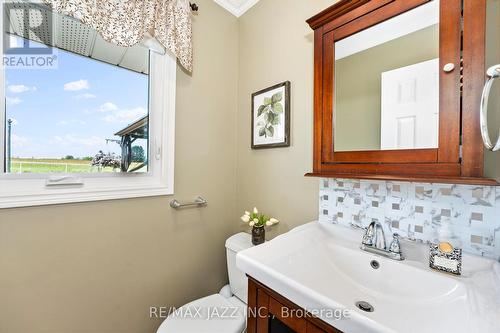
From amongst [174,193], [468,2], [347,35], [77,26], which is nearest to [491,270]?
[468,2]

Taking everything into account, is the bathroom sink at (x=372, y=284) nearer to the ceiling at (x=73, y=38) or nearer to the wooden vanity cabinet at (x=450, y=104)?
the wooden vanity cabinet at (x=450, y=104)

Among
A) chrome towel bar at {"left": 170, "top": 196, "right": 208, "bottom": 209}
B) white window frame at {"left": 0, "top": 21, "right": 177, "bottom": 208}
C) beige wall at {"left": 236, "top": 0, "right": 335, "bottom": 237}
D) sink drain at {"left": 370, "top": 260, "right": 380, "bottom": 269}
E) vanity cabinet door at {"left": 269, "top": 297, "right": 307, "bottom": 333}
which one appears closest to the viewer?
vanity cabinet door at {"left": 269, "top": 297, "right": 307, "bottom": 333}

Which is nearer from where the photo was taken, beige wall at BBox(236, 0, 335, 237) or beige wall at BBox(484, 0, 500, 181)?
beige wall at BBox(484, 0, 500, 181)

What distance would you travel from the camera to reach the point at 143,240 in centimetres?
126

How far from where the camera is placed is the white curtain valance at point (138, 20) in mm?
970

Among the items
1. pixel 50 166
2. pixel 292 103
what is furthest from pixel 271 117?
pixel 50 166

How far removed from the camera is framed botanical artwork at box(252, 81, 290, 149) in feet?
4.24

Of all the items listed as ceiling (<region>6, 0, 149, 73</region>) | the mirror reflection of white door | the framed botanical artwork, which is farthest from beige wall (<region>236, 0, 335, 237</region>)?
ceiling (<region>6, 0, 149, 73</region>)

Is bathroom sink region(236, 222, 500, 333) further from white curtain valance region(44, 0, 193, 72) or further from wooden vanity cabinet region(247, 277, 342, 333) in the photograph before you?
white curtain valance region(44, 0, 193, 72)

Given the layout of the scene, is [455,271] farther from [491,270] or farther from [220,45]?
[220,45]

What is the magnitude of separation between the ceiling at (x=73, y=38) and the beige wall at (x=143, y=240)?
0.27 meters

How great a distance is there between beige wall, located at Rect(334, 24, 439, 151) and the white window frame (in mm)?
971

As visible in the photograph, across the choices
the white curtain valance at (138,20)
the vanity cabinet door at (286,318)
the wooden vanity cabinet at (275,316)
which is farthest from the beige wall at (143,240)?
the vanity cabinet door at (286,318)

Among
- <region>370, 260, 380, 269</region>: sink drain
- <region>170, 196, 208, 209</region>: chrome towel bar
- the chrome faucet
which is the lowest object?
<region>370, 260, 380, 269</region>: sink drain
